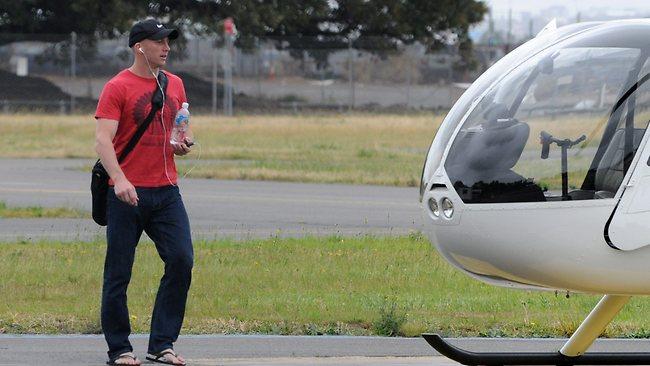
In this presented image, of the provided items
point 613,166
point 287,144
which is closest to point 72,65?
point 287,144

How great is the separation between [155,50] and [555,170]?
2.42 meters

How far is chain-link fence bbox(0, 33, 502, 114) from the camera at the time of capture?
138 ft

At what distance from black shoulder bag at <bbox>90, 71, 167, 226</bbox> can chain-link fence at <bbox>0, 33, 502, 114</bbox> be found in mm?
33160

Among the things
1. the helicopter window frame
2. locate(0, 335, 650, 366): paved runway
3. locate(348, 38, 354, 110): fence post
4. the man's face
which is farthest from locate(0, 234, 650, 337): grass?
locate(348, 38, 354, 110): fence post

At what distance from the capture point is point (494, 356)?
7.41 meters

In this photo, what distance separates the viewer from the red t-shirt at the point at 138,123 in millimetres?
7758

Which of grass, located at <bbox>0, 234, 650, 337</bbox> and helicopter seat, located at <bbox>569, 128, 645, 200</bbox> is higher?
helicopter seat, located at <bbox>569, 128, 645, 200</bbox>

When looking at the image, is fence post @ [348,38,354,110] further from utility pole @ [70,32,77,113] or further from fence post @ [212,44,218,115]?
utility pole @ [70,32,77,113]

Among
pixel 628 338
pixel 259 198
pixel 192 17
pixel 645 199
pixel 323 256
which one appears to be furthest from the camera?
pixel 192 17

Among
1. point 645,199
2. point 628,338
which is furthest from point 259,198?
point 645,199

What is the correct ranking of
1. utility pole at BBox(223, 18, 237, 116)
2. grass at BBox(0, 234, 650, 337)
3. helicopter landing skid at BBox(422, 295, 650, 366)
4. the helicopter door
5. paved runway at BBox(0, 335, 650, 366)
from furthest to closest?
1. utility pole at BBox(223, 18, 237, 116)
2. grass at BBox(0, 234, 650, 337)
3. paved runway at BBox(0, 335, 650, 366)
4. helicopter landing skid at BBox(422, 295, 650, 366)
5. the helicopter door

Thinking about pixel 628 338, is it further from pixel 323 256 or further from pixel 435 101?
pixel 435 101

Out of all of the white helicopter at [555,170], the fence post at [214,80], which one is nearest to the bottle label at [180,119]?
Answer: the white helicopter at [555,170]

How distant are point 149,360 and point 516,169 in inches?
103
